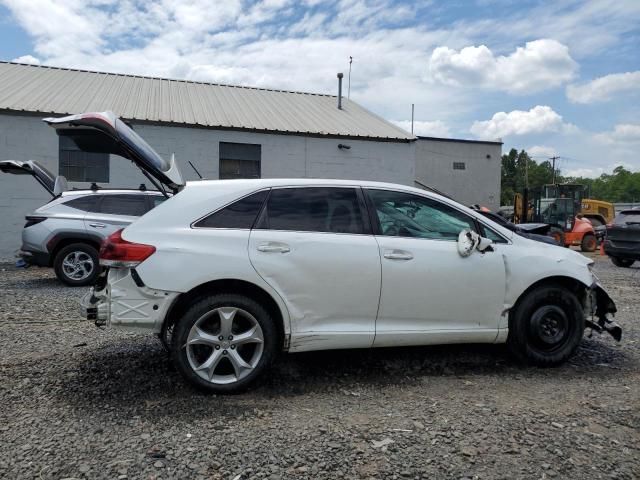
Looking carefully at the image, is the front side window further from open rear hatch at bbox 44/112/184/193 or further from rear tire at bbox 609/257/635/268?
rear tire at bbox 609/257/635/268

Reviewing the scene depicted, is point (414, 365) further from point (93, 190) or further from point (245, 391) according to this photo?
point (93, 190)

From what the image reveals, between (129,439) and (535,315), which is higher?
(535,315)

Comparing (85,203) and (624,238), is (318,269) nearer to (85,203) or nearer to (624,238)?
(85,203)

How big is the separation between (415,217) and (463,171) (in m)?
26.1

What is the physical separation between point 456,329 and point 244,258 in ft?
6.02

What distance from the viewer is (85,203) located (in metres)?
9.23

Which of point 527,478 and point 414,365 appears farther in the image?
point 414,365

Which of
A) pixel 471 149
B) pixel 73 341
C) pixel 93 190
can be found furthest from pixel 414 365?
pixel 471 149

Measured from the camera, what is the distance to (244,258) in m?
3.85

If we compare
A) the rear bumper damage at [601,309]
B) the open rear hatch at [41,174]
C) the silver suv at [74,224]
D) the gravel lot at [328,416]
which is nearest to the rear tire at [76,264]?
the silver suv at [74,224]

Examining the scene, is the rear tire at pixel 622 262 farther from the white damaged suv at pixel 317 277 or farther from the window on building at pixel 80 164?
the window on building at pixel 80 164

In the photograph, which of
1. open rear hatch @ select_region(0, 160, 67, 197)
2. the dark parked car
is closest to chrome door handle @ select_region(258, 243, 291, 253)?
open rear hatch @ select_region(0, 160, 67, 197)

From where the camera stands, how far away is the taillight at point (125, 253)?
3.73 meters

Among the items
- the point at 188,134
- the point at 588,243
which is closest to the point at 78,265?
→ the point at 188,134
